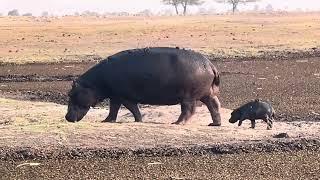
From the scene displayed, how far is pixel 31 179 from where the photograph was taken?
31.2 ft

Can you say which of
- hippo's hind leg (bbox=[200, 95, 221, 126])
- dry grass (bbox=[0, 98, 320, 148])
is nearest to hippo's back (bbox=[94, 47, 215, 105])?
hippo's hind leg (bbox=[200, 95, 221, 126])

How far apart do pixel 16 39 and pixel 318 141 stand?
38.3 m

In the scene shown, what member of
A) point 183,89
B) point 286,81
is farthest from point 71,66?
point 183,89

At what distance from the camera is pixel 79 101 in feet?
46.6

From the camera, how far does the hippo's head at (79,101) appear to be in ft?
46.4

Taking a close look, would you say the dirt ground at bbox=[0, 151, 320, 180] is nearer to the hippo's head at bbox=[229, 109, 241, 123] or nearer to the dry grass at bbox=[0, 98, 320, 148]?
the dry grass at bbox=[0, 98, 320, 148]

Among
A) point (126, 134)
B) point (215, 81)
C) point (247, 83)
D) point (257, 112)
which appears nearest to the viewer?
point (126, 134)

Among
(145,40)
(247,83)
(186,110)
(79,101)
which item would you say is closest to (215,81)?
(186,110)

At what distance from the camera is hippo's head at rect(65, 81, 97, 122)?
46.4ft

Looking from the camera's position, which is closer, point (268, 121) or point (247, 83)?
point (268, 121)

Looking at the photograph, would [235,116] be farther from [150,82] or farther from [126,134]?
[126,134]

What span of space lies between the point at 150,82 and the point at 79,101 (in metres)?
1.64

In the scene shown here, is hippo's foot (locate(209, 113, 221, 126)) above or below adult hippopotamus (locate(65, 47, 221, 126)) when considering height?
below

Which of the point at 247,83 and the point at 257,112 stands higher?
the point at 257,112
